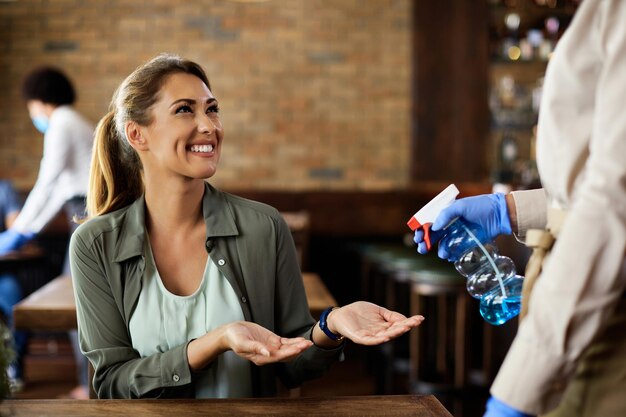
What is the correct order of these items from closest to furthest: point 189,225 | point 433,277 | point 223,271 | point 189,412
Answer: point 189,412, point 223,271, point 189,225, point 433,277

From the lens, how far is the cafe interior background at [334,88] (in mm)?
6086

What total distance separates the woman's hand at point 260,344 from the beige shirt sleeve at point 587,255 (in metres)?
0.47

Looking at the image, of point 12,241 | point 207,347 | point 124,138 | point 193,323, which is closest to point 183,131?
point 124,138

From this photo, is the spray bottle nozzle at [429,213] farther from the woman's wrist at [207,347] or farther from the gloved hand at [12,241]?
the gloved hand at [12,241]

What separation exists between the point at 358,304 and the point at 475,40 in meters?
4.77

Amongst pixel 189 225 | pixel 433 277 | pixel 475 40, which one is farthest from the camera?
pixel 475 40

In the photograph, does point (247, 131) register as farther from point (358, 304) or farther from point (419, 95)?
point (358, 304)

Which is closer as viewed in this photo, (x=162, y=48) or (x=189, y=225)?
(x=189, y=225)

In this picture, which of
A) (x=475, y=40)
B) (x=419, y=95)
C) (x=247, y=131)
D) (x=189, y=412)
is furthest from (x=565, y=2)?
(x=189, y=412)

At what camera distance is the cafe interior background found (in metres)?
6.09

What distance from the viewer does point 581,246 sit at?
105 centimetres

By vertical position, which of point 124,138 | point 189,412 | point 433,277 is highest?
point 124,138

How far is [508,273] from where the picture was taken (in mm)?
1487

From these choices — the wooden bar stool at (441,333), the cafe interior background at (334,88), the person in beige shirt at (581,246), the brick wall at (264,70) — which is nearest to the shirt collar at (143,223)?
the person in beige shirt at (581,246)
